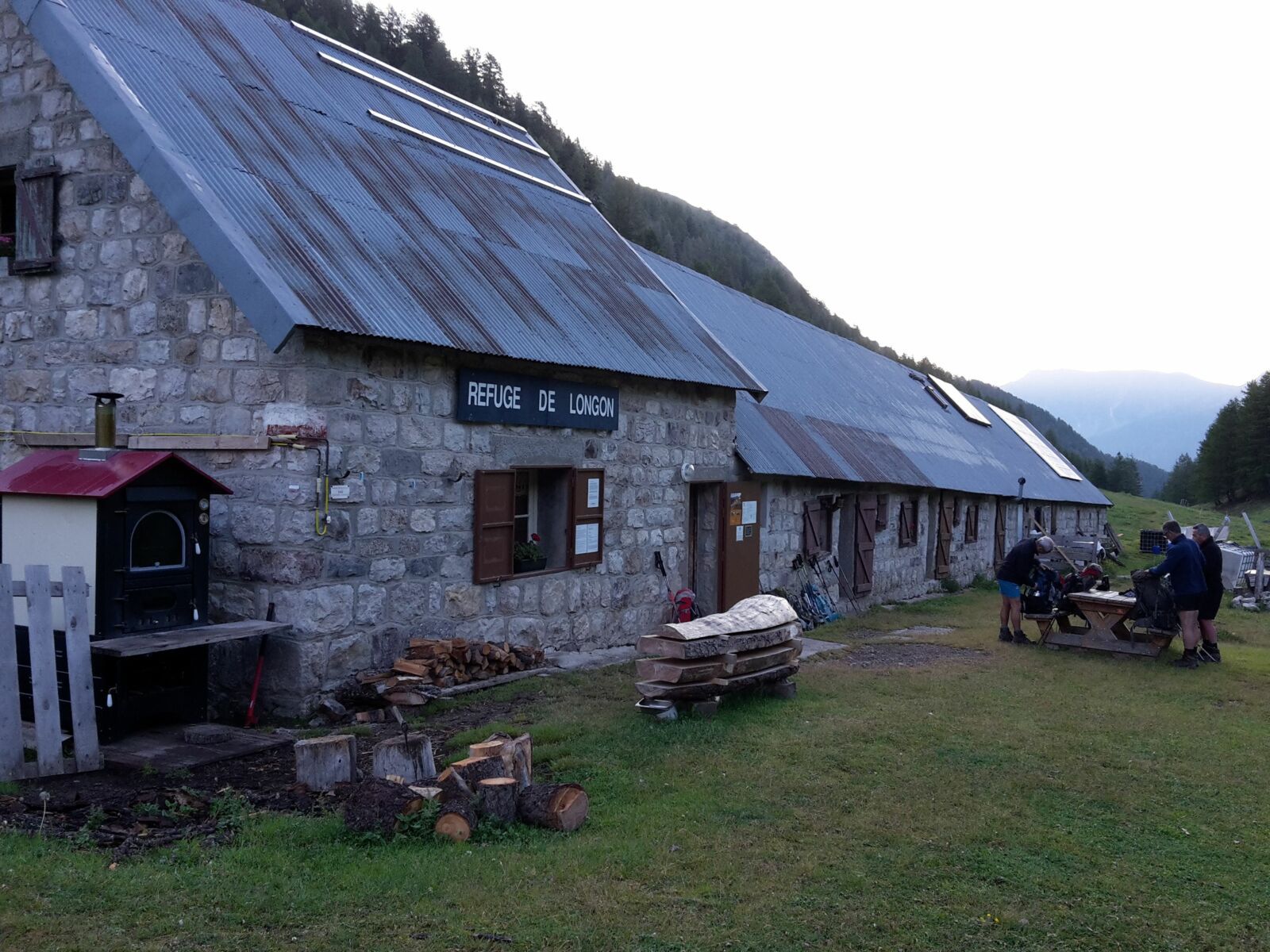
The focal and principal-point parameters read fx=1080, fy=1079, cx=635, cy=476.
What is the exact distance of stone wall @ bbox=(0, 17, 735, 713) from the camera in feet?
28.6

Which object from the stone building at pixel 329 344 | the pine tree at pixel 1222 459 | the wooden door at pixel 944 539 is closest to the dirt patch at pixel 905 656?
the stone building at pixel 329 344

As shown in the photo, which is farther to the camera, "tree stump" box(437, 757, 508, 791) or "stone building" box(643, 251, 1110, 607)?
"stone building" box(643, 251, 1110, 607)

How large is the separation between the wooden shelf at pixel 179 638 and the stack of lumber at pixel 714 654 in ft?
9.64

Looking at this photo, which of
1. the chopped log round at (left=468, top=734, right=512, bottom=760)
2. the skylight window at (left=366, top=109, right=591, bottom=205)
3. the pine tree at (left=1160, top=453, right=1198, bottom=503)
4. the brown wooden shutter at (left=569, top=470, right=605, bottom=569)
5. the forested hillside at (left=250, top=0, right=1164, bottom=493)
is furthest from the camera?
the pine tree at (left=1160, top=453, right=1198, bottom=503)

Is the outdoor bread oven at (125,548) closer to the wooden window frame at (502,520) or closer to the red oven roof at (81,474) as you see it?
the red oven roof at (81,474)

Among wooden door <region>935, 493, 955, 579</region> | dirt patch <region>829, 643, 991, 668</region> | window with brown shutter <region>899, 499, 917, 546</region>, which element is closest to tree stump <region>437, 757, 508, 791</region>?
dirt patch <region>829, 643, 991, 668</region>

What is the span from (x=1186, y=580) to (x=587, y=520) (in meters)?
6.94

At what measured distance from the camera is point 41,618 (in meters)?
6.75

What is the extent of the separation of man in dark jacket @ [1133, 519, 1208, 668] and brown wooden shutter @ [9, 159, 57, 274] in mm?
11833

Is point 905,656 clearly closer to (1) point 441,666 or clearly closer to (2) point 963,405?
(1) point 441,666

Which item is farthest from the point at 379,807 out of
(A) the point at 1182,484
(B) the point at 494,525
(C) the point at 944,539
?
(A) the point at 1182,484

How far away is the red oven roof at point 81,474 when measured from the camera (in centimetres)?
759

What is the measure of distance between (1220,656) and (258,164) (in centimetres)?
1223

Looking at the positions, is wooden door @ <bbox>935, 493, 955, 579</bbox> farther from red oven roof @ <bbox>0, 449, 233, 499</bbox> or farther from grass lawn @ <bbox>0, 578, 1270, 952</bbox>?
red oven roof @ <bbox>0, 449, 233, 499</bbox>
